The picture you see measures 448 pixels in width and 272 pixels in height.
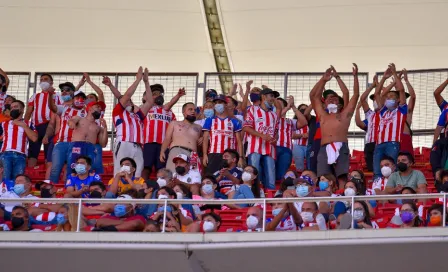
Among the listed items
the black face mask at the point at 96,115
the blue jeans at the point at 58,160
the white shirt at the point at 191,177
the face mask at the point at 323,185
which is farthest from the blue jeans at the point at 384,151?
the blue jeans at the point at 58,160

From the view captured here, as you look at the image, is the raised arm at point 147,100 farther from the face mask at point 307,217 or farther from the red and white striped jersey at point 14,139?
the face mask at point 307,217

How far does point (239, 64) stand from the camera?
83.7 feet

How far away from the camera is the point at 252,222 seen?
14328 millimetres

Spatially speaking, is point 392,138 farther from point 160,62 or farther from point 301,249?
point 160,62

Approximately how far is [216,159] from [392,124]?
238 cm

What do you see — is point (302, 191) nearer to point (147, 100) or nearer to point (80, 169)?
point (80, 169)

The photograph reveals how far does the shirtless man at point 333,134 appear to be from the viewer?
16.8 meters

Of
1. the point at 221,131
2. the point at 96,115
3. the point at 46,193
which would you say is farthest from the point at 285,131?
the point at 46,193

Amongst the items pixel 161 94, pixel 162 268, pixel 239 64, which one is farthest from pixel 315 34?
pixel 162 268

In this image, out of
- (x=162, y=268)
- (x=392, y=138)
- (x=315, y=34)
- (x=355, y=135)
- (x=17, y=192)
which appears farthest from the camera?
(x=315, y=34)

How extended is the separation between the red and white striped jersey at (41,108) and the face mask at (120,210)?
179 inches

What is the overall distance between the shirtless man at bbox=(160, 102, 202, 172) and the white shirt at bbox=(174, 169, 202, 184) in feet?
1.85

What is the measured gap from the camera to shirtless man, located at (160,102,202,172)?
56.7 ft

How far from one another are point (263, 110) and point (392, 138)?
202 centimetres
